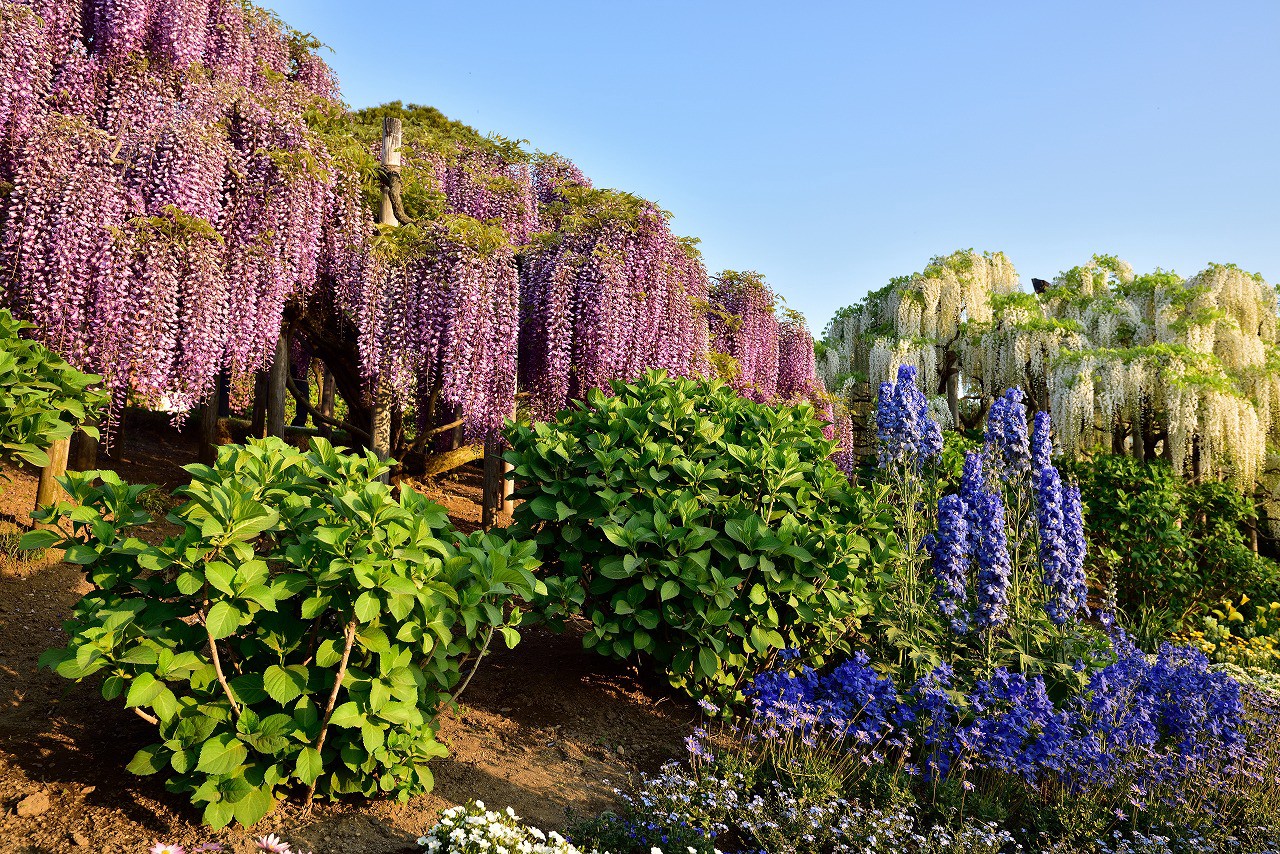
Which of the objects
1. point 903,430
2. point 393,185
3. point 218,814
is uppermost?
point 393,185

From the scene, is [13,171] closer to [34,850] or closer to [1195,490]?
[34,850]

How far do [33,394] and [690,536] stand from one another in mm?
3692

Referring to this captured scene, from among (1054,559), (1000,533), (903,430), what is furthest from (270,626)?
(1054,559)

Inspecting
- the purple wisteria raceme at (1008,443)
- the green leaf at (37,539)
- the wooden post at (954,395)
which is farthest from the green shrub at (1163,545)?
the green leaf at (37,539)

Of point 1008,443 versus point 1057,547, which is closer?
point 1057,547

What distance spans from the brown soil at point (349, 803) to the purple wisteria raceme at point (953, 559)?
1850mm

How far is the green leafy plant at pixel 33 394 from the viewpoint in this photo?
3.97 m

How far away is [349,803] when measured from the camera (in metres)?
2.94

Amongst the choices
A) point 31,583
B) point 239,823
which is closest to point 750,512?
point 239,823

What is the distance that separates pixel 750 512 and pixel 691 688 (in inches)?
42.0

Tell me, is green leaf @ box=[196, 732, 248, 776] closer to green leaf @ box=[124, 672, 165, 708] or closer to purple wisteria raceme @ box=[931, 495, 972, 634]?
green leaf @ box=[124, 672, 165, 708]

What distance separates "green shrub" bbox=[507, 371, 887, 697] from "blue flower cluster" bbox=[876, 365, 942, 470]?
89 centimetres

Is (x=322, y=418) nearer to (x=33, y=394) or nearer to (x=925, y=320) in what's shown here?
(x=33, y=394)

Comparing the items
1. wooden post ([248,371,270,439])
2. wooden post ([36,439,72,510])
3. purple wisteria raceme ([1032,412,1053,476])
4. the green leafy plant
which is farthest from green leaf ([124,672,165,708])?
wooden post ([248,371,270,439])
